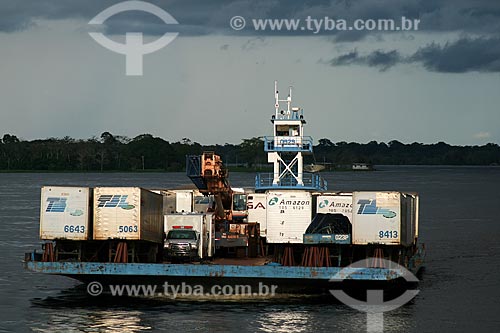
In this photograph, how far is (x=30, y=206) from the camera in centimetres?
13125

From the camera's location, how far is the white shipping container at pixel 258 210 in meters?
52.1

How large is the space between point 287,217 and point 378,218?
542 cm

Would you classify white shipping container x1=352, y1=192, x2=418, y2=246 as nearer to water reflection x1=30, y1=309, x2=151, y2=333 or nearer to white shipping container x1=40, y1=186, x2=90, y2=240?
water reflection x1=30, y1=309, x2=151, y2=333

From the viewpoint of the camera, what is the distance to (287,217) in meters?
47.8

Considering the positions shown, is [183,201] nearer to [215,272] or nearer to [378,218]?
[215,272]

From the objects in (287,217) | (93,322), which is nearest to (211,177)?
(287,217)

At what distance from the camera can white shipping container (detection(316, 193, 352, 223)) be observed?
49.2 metres

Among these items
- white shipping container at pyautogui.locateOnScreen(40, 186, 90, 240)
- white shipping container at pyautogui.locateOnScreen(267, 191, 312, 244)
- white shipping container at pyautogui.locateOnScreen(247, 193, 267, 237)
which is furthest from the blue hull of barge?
white shipping container at pyautogui.locateOnScreen(247, 193, 267, 237)

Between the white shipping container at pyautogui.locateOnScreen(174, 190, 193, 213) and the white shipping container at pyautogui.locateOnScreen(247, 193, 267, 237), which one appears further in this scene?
the white shipping container at pyautogui.locateOnScreen(174, 190, 193, 213)

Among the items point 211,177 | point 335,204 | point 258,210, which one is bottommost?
point 258,210

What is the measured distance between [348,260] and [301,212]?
3.40 meters

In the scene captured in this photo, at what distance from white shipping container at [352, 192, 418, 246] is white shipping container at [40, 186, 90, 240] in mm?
12054

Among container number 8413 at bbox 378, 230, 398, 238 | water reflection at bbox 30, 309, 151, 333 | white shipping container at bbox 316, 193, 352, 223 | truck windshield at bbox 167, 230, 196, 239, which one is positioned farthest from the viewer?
white shipping container at bbox 316, 193, 352, 223

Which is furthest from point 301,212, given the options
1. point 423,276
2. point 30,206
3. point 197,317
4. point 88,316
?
point 30,206
